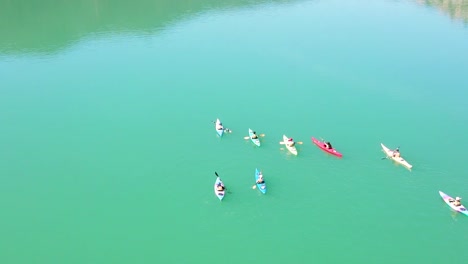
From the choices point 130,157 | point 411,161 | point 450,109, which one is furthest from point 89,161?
point 450,109

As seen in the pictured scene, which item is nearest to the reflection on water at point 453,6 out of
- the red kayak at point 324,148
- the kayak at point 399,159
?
the kayak at point 399,159

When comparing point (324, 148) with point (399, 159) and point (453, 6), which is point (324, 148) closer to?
→ point (399, 159)

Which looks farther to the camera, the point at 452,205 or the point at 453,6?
the point at 453,6

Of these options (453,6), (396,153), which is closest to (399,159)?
(396,153)

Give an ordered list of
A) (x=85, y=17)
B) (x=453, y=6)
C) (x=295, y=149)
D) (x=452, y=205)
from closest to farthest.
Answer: (x=452, y=205), (x=295, y=149), (x=85, y=17), (x=453, y=6)

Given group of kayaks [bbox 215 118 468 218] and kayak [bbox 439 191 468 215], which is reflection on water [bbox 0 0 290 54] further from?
kayak [bbox 439 191 468 215]

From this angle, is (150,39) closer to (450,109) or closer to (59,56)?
(59,56)
